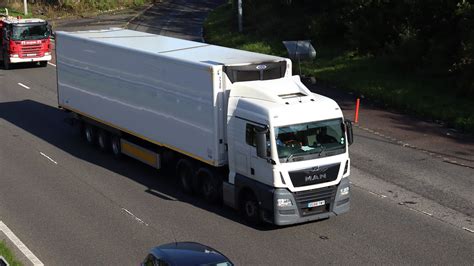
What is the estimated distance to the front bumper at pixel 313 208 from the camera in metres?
17.1

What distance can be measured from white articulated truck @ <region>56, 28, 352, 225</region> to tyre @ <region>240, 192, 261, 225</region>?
0.08 feet

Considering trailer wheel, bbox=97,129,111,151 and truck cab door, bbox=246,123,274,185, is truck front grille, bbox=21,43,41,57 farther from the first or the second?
truck cab door, bbox=246,123,274,185

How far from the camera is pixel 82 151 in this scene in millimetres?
25375

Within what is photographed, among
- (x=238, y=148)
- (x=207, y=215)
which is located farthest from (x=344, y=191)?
(x=207, y=215)

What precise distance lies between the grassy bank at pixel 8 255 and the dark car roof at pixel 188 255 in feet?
13.0

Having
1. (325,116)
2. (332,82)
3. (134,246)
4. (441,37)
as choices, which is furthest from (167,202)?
(441,37)

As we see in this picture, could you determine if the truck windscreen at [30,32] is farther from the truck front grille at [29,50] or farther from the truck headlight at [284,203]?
the truck headlight at [284,203]

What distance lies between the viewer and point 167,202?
65.2ft

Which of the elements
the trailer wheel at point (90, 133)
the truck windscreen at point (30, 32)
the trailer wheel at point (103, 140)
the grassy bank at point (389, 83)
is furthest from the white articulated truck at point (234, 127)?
the truck windscreen at point (30, 32)

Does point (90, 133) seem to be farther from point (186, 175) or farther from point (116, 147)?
point (186, 175)

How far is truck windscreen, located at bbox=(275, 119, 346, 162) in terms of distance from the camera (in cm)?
1714

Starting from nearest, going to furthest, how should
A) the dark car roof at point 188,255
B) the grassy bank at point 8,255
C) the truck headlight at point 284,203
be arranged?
the dark car roof at point 188,255, the grassy bank at point 8,255, the truck headlight at point 284,203

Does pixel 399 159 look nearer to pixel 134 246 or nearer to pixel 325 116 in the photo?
pixel 325 116

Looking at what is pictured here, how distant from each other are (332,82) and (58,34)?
13.8 metres
